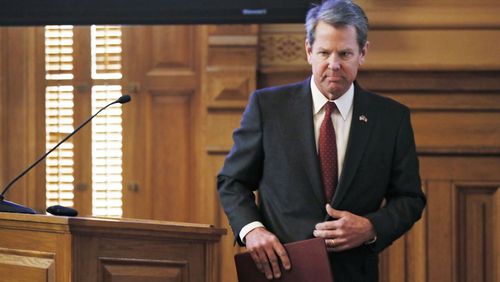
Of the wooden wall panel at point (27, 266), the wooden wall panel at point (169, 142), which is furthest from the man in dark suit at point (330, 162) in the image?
the wooden wall panel at point (169, 142)

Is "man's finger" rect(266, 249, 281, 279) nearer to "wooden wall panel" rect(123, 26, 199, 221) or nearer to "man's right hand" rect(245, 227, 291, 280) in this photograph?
"man's right hand" rect(245, 227, 291, 280)

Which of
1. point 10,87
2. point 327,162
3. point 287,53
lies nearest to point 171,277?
point 327,162

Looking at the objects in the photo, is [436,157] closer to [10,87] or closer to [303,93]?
[303,93]

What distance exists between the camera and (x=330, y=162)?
2.61 m

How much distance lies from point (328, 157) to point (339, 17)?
0.41 m

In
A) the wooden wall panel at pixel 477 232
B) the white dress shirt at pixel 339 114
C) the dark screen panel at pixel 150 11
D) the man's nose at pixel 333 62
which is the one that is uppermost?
the dark screen panel at pixel 150 11

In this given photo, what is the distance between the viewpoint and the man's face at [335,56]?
→ 259cm

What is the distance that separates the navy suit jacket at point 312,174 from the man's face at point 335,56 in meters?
0.10

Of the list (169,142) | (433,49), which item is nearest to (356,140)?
(433,49)

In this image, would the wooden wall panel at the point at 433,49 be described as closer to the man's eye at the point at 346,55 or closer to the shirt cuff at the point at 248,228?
the man's eye at the point at 346,55

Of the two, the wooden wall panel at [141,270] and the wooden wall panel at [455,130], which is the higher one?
the wooden wall panel at [455,130]

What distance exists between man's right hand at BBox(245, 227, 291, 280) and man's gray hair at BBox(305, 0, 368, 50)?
0.62 meters

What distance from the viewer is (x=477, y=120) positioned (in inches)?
161

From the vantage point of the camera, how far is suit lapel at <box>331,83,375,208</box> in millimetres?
2563
